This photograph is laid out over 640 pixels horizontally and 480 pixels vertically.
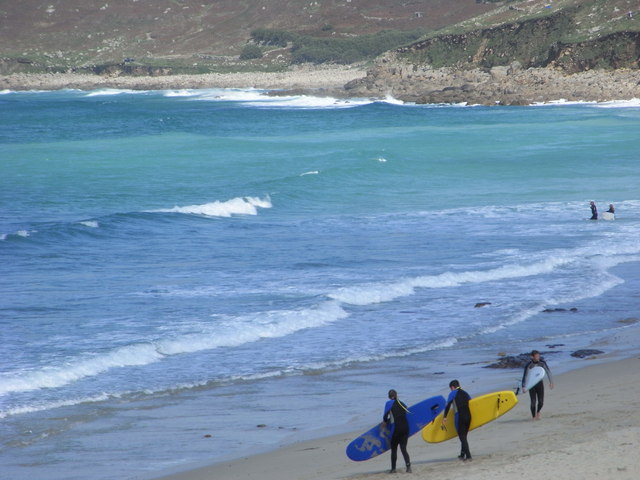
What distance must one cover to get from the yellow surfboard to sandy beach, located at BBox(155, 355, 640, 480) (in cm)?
18

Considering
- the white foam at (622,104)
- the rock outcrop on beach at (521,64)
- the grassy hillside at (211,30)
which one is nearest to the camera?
the white foam at (622,104)

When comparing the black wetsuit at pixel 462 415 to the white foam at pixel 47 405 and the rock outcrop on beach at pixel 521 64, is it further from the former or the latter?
the rock outcrop on beach at pixel 521 64

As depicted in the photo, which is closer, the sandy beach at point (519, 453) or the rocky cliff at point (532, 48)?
the sandy beach at point (519, 453)

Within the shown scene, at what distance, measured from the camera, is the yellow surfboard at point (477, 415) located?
1028 centimetres

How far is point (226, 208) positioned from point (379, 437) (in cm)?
2254

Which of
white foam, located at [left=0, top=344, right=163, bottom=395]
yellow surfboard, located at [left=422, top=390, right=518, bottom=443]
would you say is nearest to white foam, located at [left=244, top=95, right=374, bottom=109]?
white foam, located at [left=0, top=344, right=163, bottom=395]

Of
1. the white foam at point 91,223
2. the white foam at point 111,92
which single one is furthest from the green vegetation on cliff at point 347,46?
the white foam at point 91,223

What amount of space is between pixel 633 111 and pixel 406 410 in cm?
6466

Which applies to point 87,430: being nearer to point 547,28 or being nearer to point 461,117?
point 461,117

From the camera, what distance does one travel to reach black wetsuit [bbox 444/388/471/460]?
982cm

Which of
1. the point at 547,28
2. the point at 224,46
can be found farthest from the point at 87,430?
the point at 224,46

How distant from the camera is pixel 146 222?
94.3 ft

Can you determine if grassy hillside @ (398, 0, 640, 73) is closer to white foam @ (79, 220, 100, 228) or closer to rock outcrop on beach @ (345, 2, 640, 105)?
rock outcrop on beach @ (345, 2, 640, 105)

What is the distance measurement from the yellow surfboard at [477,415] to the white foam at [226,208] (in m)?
21.1
